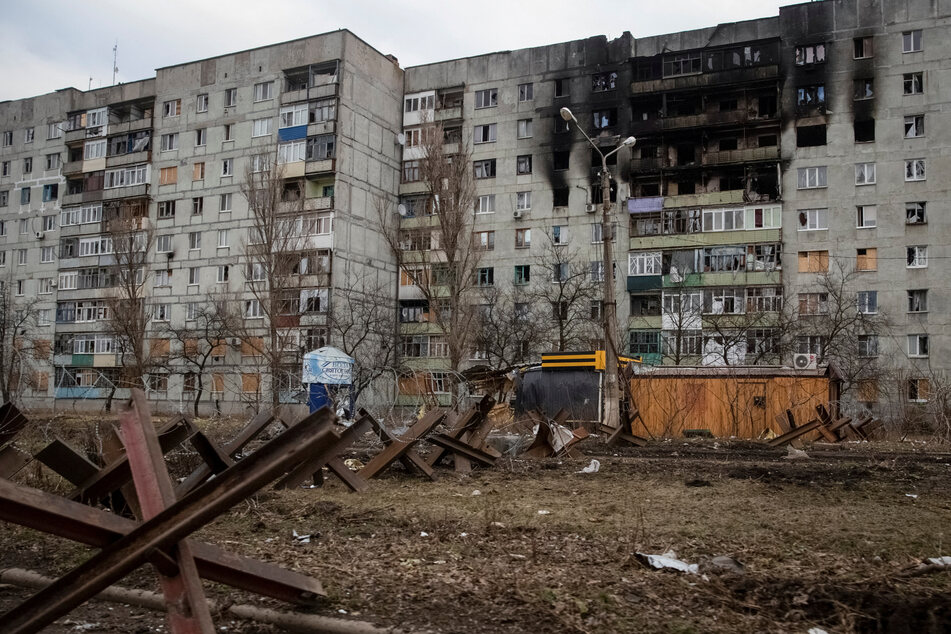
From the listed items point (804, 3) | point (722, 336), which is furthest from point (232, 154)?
point (804, 3)

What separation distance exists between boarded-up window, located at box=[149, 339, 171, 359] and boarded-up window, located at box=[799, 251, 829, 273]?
44.9 m

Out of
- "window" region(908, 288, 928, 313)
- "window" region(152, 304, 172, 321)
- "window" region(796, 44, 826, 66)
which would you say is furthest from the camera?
"window" region(152, 304, 172, 321)

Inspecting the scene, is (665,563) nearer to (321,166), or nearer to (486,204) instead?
(321,166)

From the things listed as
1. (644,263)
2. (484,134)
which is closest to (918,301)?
(644,263)

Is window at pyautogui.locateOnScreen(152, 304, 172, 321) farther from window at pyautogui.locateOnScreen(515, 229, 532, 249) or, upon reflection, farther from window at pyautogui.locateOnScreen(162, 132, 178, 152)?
window at pyautogui.locateOnScreen(515, 229, 532, 249)

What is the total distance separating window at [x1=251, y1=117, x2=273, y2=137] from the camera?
59.0 m

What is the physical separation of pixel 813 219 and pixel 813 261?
9.39 ft

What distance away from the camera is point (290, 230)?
4700cm

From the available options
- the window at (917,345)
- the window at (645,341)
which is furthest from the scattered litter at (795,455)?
the window at (917,345)

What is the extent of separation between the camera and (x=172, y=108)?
2490 inches

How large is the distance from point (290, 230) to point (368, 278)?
1207 centimetres

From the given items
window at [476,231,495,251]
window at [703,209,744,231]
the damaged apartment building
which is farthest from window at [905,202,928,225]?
window at [476,231,495,251]

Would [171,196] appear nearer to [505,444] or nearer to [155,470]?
[505,444]

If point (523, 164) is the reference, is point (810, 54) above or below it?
above
